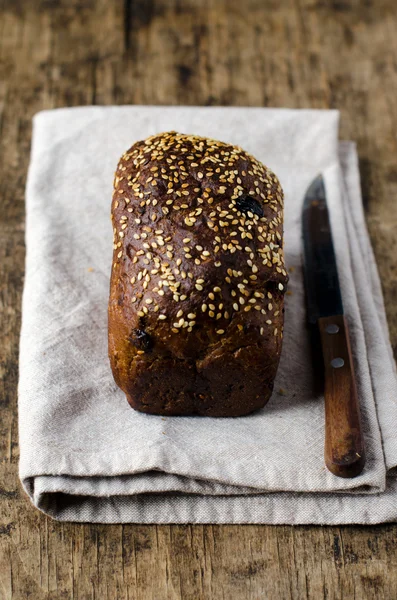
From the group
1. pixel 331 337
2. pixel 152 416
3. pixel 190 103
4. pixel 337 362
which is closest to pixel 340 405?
pixel 337 362

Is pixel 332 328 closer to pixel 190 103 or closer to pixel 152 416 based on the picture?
pixel 152 416

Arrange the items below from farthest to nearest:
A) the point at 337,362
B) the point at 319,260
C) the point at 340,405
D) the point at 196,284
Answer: the point at 319,260, the point at 337,362, the point at 340,405, the point at 196,284

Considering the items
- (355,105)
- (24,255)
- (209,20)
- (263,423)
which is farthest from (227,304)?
(209,20)

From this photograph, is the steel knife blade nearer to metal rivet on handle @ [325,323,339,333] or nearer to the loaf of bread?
metal rivet on handle @ [325,323,339,333]

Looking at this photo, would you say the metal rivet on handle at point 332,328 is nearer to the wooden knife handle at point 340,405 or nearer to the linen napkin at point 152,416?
the wooden knife handle at point 340,405

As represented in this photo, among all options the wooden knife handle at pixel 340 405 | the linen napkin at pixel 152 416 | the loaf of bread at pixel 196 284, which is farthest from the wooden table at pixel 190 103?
the loaf of bread at pixel 196 284
